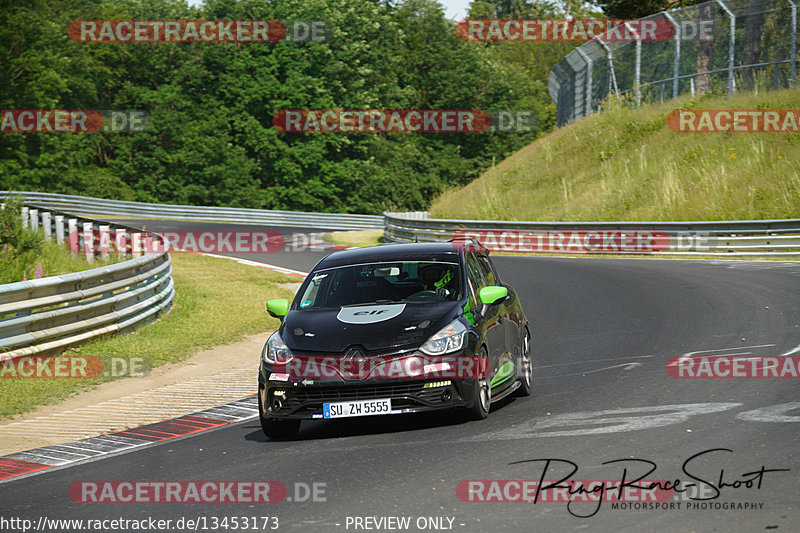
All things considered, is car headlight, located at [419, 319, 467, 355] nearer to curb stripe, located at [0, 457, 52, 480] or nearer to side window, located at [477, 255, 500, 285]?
side window, located at [477, 255, 500, 285]

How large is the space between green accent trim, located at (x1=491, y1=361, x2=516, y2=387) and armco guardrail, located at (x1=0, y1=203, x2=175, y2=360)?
5.76 m

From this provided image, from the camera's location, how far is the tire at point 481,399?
324 inches

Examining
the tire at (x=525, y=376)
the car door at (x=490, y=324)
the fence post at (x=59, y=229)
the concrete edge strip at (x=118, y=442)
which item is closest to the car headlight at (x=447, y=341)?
the car door at (x=490, y=324)

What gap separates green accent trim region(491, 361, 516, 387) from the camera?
8.86 meters

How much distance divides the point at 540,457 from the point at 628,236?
22.7 metres

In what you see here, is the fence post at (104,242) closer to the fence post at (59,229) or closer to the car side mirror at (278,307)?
the fence post at (59,229)

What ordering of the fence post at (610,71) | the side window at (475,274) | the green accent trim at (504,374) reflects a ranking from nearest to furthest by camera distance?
the green accent trim at (504,374) < the side window at (475,274) < the fence post at (610,71)

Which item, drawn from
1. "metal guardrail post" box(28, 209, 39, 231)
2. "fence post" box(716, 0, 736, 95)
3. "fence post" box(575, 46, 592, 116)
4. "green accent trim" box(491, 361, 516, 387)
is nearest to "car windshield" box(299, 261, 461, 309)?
"green accent trim" box(491, 361, 516, 387)

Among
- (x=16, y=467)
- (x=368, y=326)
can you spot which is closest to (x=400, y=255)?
(x=368, y=326)

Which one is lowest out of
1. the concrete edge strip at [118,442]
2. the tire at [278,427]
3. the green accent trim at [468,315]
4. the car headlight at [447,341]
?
the concrete edge strip at [118,442]

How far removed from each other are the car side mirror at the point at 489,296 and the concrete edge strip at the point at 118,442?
2526mm

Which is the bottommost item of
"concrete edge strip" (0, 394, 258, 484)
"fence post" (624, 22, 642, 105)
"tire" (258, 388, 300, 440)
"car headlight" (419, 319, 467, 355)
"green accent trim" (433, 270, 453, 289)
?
"concrete edge strip" (0, 394, 258, 484)

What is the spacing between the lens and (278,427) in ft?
27.7

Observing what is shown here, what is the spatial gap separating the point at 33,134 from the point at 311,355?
6202 cm
